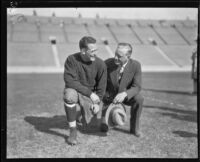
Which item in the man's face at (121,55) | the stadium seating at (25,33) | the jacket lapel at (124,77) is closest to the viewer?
the man's face at (121,55)

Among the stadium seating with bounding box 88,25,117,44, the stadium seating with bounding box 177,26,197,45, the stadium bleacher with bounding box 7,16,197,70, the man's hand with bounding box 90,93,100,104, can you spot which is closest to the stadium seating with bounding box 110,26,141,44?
the stadium bleacher with bounding box 7,16,197,70

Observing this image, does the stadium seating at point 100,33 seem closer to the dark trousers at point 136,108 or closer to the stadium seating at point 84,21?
the stadium seating at point 84,21

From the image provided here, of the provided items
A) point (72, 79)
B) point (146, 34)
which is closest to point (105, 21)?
point (146, 34)

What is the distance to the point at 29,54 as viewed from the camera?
34031 mm

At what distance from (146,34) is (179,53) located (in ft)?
19.5

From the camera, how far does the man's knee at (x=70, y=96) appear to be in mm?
5421

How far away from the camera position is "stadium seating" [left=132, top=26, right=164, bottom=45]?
132ft

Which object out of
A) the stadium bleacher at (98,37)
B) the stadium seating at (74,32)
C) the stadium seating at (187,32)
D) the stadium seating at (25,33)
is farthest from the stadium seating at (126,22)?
the stadium seating at (25,33)

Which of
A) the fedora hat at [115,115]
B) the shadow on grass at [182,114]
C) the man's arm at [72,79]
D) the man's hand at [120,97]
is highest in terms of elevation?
the man's arm at [72,79]

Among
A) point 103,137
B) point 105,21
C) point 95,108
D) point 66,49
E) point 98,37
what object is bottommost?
point 66,49

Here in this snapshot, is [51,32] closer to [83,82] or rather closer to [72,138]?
[83,82]

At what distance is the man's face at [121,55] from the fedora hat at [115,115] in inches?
31.1
